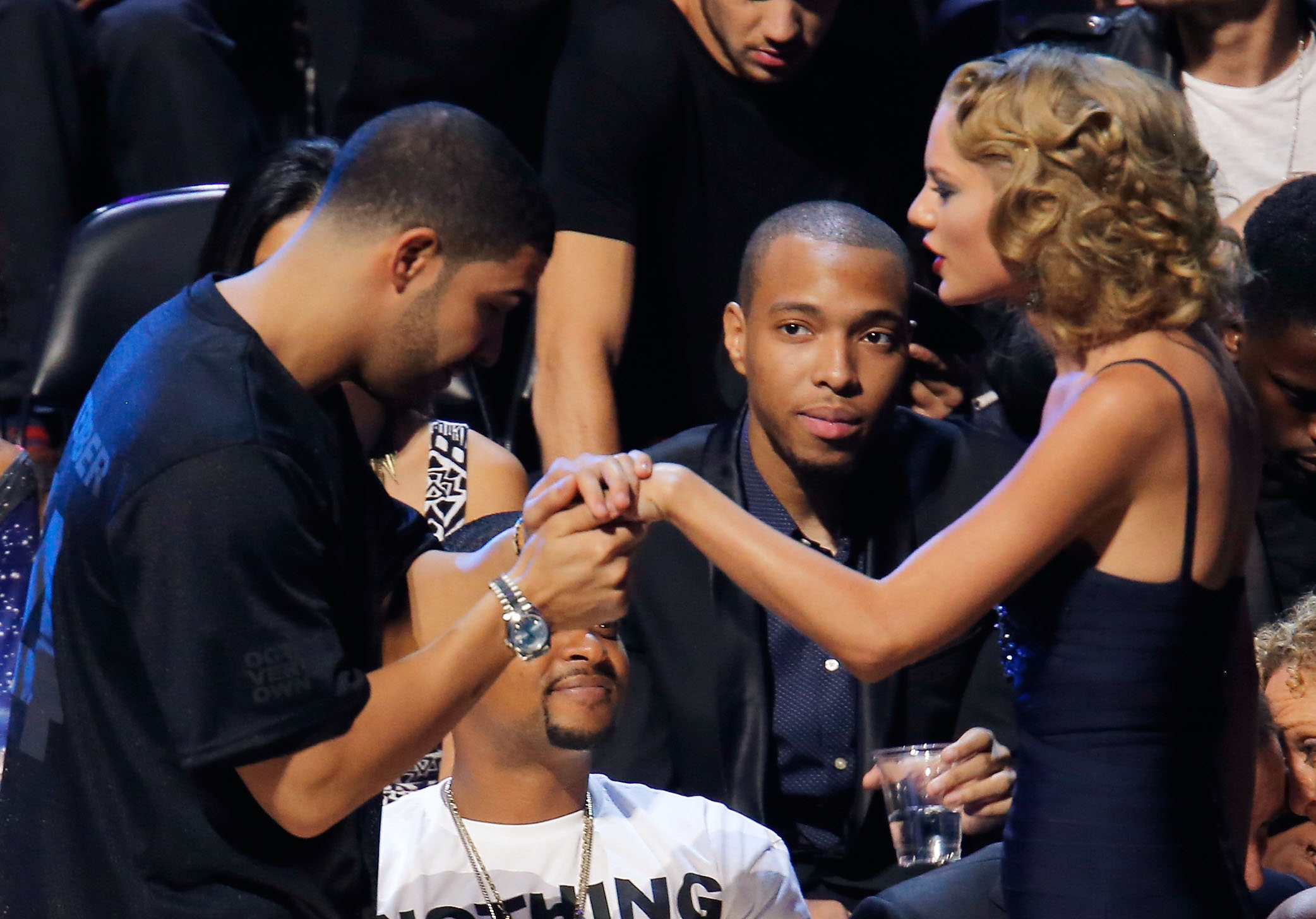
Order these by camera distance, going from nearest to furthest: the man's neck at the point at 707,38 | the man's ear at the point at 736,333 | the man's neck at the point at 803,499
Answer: the man's neck at the point at 803,499, the man's ear at the point at 736,333, the man's neck at the point at 707,38

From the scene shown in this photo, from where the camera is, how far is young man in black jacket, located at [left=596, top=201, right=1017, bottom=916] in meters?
2.99

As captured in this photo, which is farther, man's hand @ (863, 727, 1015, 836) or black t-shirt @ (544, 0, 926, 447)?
black t-shirt @ (544, 0, 926, 447)

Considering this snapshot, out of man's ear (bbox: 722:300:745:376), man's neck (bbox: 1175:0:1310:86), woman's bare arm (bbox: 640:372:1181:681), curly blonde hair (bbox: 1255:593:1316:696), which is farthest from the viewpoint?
man's neck (bbox: 1175:0:1310:86)

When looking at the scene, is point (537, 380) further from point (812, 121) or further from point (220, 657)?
point (220, 657)

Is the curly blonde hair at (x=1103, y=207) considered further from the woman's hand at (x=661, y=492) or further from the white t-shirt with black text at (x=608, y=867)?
the white t-shirt with black text at (x=608, y=867)

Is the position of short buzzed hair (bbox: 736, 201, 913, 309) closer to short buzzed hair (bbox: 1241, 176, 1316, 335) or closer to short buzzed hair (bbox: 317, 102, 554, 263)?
short buzzed hair (bbox: 1241, 176, 1316, 335)

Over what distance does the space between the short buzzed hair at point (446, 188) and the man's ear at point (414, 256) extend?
0.01 m

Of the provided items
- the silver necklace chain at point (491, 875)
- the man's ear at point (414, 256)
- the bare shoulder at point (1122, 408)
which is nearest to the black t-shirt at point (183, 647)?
the man's ear at point (414, 256)

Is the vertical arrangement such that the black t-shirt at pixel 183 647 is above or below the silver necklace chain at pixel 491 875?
above

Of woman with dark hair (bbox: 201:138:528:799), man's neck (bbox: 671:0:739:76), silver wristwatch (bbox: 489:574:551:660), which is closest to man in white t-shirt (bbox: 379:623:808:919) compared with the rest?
Result: woman with dark hair (bbox: 201:138:528:799)

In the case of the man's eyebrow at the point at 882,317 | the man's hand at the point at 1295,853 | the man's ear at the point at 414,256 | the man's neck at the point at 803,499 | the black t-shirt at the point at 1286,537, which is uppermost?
the man's ear at the point at 414,256

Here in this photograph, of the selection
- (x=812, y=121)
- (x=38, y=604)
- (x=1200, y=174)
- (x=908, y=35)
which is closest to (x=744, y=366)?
(x=812, y=121)

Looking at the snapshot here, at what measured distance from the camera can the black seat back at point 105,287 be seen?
337cm

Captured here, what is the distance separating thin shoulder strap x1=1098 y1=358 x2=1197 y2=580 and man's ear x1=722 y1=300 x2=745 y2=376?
139 cm
